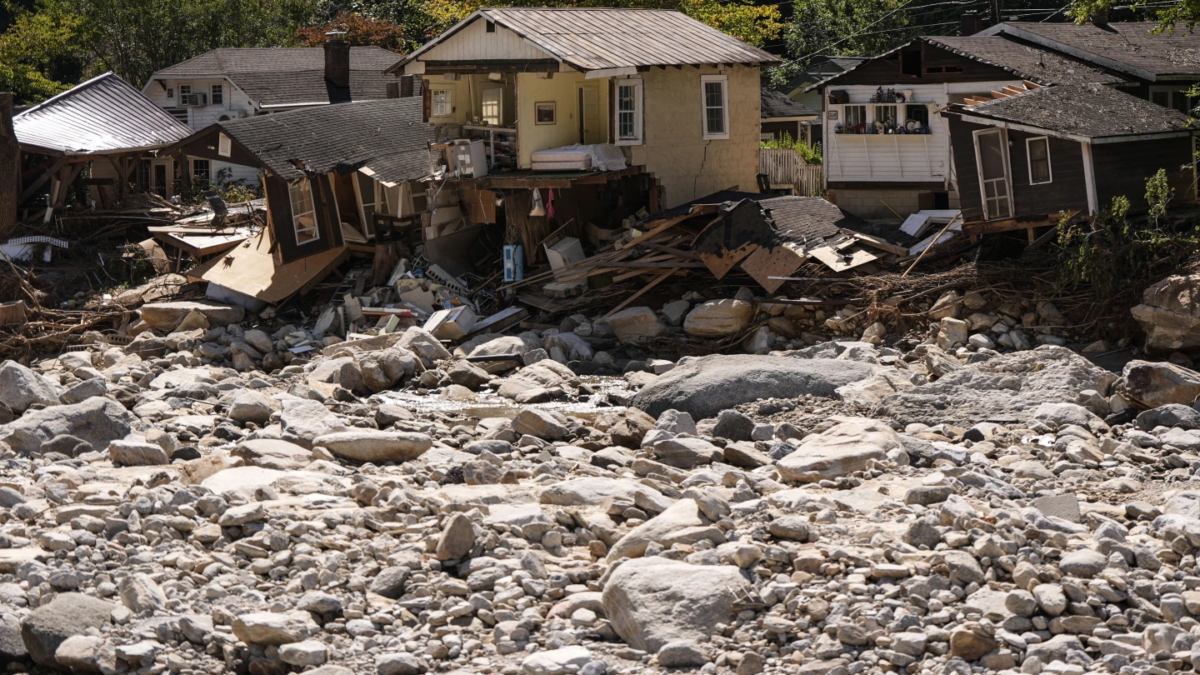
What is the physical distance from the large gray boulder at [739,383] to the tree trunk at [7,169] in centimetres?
1854

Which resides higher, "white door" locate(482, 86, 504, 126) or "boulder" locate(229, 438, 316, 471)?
"white door" locate(482, 86, 504, 126)

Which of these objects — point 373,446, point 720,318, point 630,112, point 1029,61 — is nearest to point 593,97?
point 630,112

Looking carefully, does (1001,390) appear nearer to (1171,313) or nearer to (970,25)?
(1171,313)

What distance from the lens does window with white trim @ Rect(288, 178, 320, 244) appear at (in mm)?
26984

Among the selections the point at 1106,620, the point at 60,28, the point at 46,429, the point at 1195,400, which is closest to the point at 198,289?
the point at 46,429

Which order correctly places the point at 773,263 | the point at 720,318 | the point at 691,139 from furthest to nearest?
the point at 691,139 < the point at 773,263 < the point at 720,318

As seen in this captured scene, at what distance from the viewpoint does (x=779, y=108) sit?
3734 cm

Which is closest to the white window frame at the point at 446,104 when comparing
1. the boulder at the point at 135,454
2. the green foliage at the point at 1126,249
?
the green foliage at the point at 1126,249

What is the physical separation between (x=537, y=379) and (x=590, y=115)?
8.96 metres

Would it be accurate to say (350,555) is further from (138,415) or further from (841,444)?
(138,415)

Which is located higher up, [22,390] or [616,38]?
[616,38]

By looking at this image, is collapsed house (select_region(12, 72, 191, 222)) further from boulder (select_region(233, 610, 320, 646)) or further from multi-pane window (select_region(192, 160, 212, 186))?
boulder (select_region(233, 610, 320, 646))

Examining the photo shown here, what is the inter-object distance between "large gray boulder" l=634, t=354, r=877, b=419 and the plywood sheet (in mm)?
10006

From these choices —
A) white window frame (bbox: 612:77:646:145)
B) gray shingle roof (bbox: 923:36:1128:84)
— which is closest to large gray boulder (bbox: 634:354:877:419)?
white window frame (bbox: 612:77:646:145)
